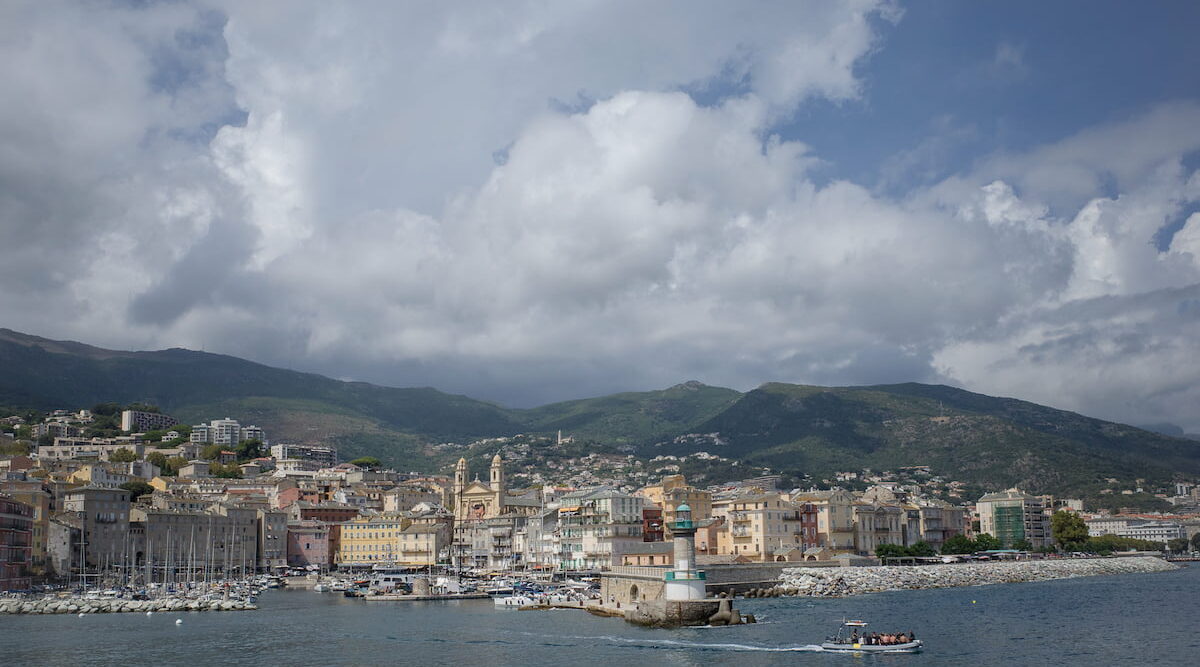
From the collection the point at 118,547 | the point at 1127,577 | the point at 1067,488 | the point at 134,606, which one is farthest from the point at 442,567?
the point at 1067,488

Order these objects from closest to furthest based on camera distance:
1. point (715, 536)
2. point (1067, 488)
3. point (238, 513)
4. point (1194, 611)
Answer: point (1194, 611)
point (715, 536)
point (238, 513)
point (1067, 488)

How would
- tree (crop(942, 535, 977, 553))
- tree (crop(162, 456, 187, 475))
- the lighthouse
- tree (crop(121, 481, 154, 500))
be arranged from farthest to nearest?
tree (crop(162, 456, 187, 475)) < tree (crop(121, 481, 154, 500)) < tree (crop(942, 535, 977, 553)) < the lighthouse

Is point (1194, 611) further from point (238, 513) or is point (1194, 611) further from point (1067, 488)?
point (1067, 488)

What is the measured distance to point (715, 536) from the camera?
99.3 m

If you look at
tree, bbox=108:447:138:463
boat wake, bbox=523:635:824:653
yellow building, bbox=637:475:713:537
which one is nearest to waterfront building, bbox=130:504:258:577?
tree, bbox=108:447:138:463

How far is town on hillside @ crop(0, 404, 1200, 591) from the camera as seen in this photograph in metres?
90.2

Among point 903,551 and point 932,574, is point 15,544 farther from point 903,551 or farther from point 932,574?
point 903,551

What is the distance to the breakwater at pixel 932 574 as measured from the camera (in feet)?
251

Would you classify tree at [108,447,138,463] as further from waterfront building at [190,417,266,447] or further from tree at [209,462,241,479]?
waterfront building at [190,417,266,447]

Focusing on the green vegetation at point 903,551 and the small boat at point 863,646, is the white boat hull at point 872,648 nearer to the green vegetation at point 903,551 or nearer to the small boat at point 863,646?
the small boat at point 863,646

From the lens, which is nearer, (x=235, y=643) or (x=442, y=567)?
(x=235, y=643)

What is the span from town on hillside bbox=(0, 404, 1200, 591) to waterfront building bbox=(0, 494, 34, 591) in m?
0.21

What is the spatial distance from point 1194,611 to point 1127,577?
39.9 metres

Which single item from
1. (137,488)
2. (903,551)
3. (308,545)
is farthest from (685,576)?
(137,488)
